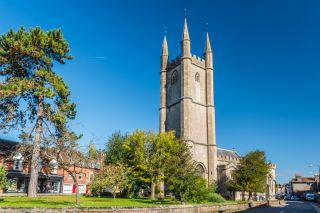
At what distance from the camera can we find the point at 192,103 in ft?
208

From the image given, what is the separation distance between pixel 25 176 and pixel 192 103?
3372cm

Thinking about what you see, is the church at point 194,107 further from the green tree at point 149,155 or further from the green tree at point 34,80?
the green tree at point 34,80

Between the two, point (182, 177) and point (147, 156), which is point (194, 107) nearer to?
point (147, 156)

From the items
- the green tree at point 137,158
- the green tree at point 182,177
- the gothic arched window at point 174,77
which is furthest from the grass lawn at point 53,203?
the gothic arched window at point 174,77

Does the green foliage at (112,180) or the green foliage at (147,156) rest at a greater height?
the green foliage at (147,156)

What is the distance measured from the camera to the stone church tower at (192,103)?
6116 centimetres

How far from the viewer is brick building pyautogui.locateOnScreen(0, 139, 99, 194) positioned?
45.6m

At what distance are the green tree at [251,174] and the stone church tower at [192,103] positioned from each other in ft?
22.1

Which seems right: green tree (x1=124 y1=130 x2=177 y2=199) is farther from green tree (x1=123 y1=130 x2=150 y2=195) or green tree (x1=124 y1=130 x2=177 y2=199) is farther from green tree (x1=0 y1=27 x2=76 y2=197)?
green tree (x1=0 y1=27 x2=76 y2=197)

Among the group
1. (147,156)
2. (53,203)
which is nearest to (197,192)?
(53,203)

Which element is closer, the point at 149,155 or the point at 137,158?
the point at 137,158

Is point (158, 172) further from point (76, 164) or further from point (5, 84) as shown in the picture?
point (5, 84)

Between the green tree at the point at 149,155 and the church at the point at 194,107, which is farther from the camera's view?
the church at the point at 194,107

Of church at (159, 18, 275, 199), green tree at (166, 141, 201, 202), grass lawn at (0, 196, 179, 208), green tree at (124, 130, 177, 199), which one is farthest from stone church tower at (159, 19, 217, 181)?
grass lawn at (0, 196, 179, 208)
